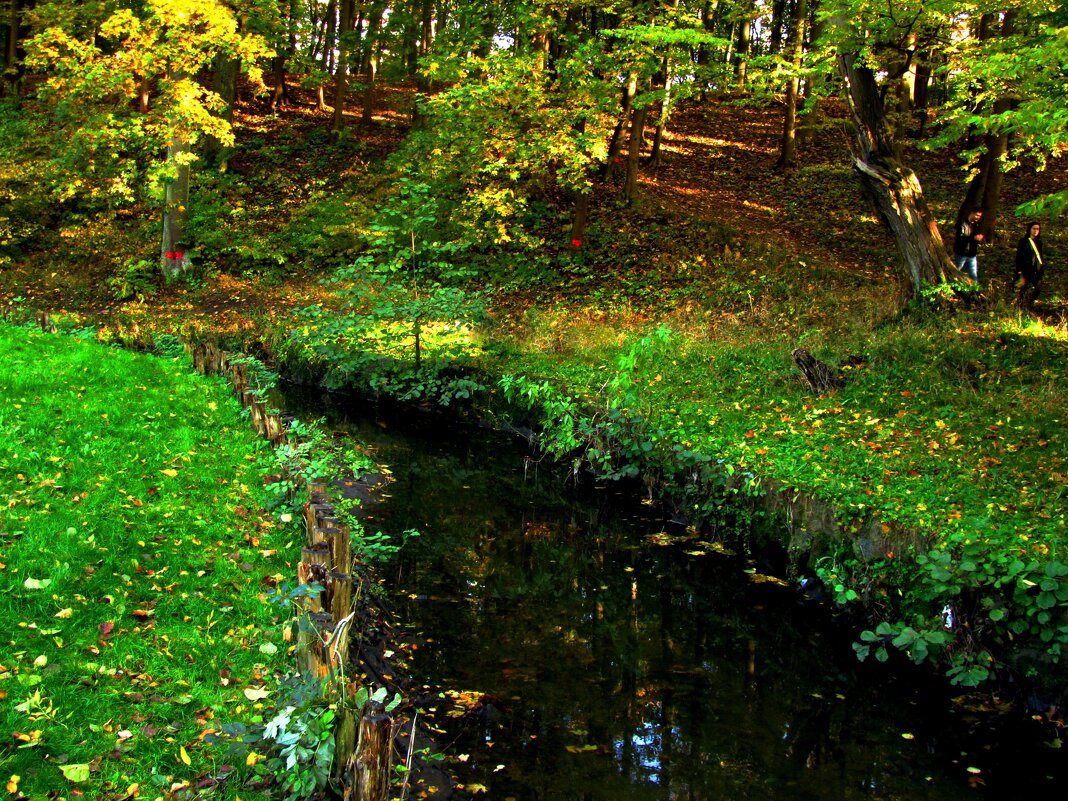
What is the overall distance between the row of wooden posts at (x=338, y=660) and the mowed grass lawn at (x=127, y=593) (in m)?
0.51

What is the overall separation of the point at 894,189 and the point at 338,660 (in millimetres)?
11368

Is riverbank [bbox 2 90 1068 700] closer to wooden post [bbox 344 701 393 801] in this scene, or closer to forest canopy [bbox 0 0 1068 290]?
forest canopy [bbox 0 0 1068 290]

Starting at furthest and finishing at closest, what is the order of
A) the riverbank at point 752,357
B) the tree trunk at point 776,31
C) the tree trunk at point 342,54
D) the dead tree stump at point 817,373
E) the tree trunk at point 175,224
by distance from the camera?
the tree trunk at point 776,31 < the tree trunk at point 342,54 < the tree trunk at point 175,224 < the dead tree stump at point 817,373 < the riverbank at point 752,357

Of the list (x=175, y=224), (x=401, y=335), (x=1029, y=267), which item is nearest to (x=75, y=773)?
(x=401, y=335)

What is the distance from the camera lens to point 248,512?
6.70 m

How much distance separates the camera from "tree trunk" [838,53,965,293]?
11.9 m

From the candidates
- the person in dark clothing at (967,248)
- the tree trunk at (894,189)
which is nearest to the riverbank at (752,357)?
the tree trunk at (894,189)

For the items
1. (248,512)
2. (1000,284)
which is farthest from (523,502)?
(1000,284)

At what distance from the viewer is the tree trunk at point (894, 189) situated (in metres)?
11.9

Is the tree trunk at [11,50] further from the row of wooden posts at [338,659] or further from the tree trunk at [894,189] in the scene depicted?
the row of wooden posts at [338,659]

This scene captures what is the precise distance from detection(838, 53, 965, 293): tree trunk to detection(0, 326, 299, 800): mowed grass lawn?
9.94m

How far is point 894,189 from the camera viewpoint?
1191cm

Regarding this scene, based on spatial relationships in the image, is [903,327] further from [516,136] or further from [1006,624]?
[516,136]

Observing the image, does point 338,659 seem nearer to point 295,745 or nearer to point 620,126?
point 295,745
